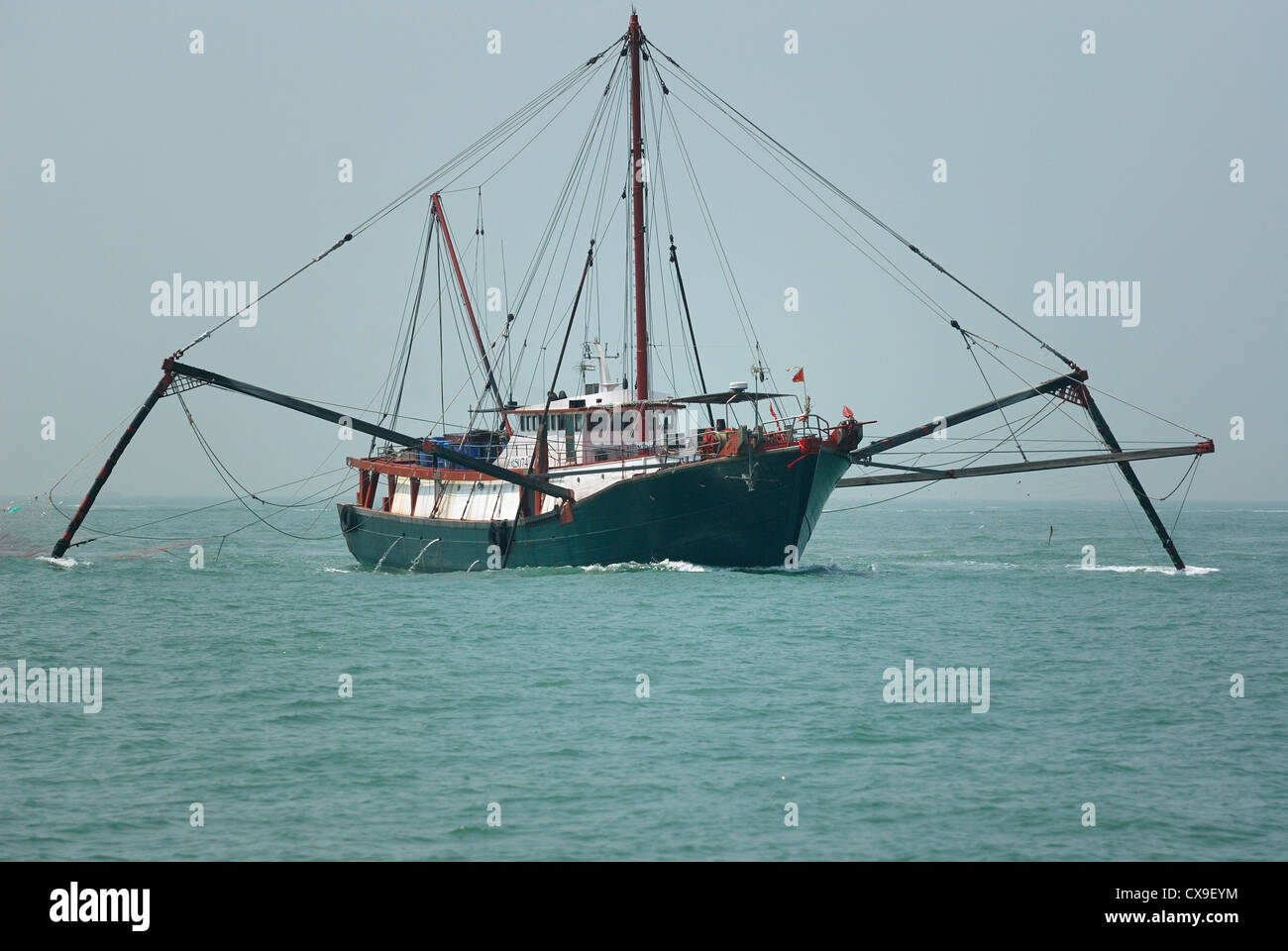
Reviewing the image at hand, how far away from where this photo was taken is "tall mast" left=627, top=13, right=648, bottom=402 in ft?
144

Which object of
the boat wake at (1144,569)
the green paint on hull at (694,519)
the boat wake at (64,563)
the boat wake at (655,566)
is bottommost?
the boat wake at (1144,569)

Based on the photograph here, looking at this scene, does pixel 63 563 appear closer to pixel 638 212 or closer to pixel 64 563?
pixel 64 563

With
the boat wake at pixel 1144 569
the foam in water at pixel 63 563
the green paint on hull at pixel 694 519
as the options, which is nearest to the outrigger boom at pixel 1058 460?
the green paint on hull at pixel 694 519

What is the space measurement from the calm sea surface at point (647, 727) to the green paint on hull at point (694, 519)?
1489 mm

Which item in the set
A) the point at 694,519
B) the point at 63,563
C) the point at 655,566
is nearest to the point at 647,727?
the point at 694,519

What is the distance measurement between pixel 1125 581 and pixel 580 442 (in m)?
20.9

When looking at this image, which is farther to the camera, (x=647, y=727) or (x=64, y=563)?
(x=64, y=563)

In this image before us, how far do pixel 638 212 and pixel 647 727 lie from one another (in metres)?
28.8

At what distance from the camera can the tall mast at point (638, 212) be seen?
144 ft

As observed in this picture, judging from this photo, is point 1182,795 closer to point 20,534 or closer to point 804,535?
point 804,535

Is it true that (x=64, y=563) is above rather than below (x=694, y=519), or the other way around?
below

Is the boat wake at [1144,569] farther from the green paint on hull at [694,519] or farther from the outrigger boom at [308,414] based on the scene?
the outrigger boom at [308,414]

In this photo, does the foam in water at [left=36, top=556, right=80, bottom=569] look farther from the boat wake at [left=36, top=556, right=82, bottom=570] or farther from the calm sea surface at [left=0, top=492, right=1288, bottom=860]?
the calm sea surface at [left=0, top=492, right=1288, bottom=860]

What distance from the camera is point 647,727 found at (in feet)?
65.3
